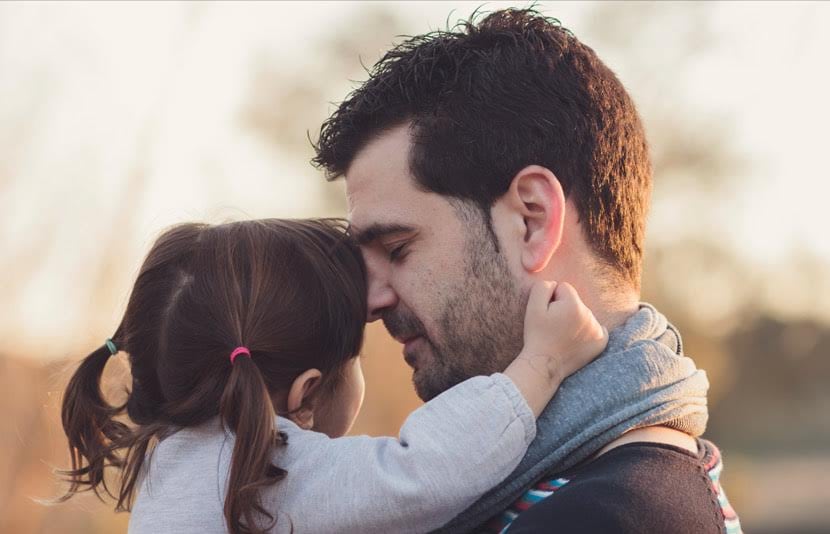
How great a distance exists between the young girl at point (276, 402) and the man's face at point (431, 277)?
0.08m

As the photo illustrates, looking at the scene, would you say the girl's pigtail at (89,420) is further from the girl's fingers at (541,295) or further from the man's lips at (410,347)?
the girl's fingers at (541,295)

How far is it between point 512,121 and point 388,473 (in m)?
0.84

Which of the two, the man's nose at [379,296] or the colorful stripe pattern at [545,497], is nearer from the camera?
the colorful stripe pattern at [545,497]

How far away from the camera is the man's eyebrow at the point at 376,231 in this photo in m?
2.40

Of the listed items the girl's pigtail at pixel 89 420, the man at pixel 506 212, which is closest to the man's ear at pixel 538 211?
the man at pixel 506 212

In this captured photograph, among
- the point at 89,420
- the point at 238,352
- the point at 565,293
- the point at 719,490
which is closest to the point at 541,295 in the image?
the point at 565,293

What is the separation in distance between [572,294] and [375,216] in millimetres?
498

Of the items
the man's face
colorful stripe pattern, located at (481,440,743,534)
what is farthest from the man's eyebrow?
colorful stripe pattern, located at (481,440,743,534)

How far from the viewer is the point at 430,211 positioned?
94.2 inches

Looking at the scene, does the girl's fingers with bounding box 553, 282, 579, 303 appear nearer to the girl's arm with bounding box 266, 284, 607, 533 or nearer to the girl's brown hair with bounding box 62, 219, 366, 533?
the girl's arm with bounding box 266, 284, 607, 533

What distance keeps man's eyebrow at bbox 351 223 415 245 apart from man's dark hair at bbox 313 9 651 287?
0.11 meters

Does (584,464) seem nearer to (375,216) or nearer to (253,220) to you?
(375,216)

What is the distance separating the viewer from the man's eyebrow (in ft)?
7.86

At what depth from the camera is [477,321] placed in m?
2.34
